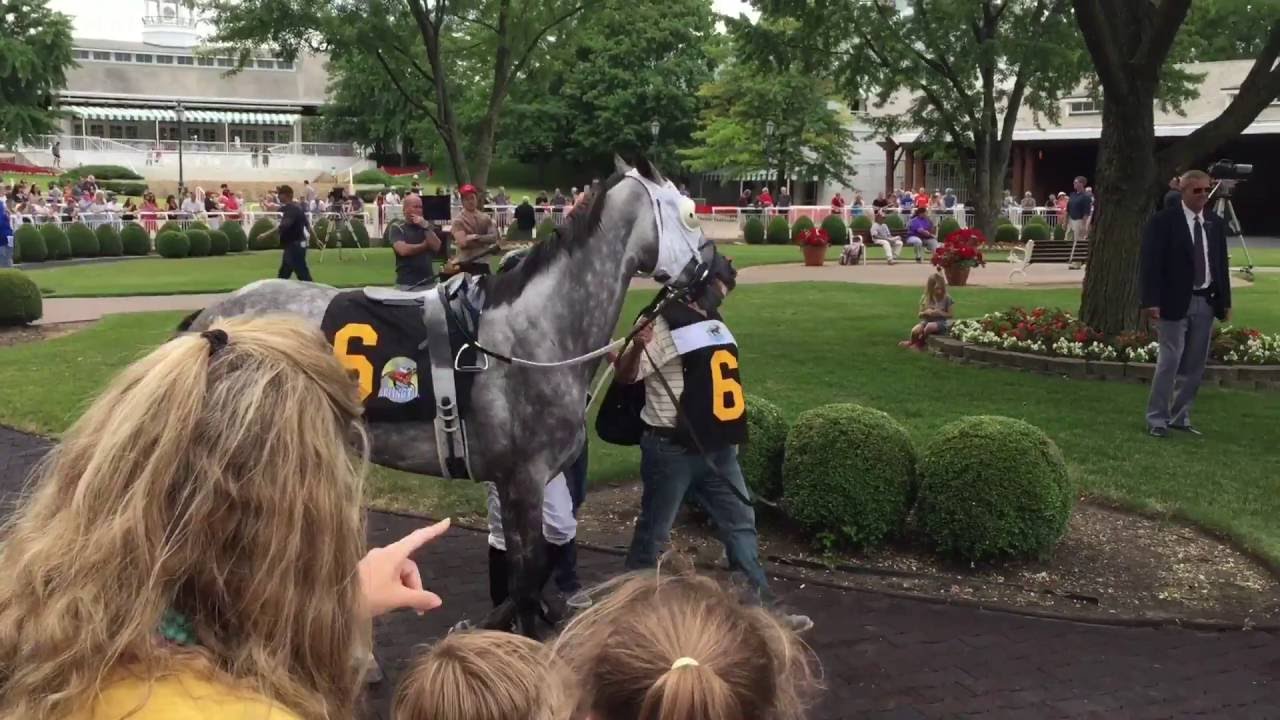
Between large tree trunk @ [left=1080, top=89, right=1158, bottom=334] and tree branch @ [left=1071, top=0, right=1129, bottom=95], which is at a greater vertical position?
tree branch @ [left=1071, top=0, right=1129, bottom=95]

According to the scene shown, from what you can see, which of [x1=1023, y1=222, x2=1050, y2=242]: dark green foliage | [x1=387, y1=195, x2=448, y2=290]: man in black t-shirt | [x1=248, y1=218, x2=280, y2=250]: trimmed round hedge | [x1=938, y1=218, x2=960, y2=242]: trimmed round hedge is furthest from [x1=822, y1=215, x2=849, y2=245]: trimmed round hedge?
[x1=387, y1=195, x2=448, y2=290]: man in black t-shirt

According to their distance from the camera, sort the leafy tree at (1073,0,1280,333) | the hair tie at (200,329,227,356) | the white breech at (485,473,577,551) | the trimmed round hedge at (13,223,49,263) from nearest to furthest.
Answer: the hair tie at (200,329,227,356)
the white breech at (485,473,577,551)
the leafy tree at (1073,0,1280,333)
the trimmed round hedge at (13,223,49,263)

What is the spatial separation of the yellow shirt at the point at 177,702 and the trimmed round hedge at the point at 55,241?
2978 cm

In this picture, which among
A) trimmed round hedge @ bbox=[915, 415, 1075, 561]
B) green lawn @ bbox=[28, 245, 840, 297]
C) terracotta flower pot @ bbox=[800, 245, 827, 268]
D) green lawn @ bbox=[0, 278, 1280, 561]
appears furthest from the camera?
terracotta flower pot @ bbox=[800, 245, 827, 268]

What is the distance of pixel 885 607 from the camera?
525 cm

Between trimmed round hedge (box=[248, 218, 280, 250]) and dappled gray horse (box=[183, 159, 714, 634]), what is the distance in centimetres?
2851

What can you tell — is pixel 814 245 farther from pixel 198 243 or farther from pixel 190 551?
pixel 190 551

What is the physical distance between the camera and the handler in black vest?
15.0 feet

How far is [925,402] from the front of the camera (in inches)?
→ 377

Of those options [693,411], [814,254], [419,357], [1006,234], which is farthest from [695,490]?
[1006,234]

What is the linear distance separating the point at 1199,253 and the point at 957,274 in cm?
1119

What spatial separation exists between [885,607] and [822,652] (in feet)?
2.18

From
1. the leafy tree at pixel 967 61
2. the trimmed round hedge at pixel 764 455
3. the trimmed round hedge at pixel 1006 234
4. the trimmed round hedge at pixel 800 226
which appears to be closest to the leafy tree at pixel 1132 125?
the trimmed round hedge at pixel 764 455

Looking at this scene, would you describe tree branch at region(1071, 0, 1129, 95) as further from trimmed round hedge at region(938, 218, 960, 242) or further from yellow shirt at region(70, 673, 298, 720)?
trimmed round hedge at region(938, 218, 960, 242)
